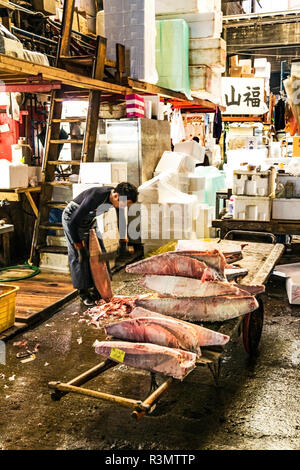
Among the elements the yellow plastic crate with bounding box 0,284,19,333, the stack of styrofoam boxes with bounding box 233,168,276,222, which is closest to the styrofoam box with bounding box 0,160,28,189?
the yellow plastic crate with bounding box 0,284,19,333

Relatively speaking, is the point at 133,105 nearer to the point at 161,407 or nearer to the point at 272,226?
the point at 272,226

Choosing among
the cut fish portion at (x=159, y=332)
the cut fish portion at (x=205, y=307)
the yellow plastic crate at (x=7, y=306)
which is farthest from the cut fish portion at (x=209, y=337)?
the yellow plastic crate at (x=7, y=306)

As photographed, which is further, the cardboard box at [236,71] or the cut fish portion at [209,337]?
Answer: the cardboard box at [236,71]

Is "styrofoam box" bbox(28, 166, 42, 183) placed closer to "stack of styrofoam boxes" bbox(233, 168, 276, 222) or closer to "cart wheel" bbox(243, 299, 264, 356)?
"stack of styrofoam boxes" bbox(233, 168, 276, 222)

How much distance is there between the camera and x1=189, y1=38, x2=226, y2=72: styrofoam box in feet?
36.9

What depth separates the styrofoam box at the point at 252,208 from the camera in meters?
8.75

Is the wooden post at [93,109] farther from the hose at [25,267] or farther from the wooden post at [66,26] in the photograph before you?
the hose at [25,267]

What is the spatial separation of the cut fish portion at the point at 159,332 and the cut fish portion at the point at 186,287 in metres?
0.50

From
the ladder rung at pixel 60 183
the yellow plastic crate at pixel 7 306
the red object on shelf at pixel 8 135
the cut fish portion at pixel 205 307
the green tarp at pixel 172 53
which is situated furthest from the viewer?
the green tarp at pixel 172 53

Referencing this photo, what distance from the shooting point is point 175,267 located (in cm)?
469

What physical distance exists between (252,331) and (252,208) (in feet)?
12.2

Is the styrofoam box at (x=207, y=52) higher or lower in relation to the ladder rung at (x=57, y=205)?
higher

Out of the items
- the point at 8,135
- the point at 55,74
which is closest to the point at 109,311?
the point at 55,74
